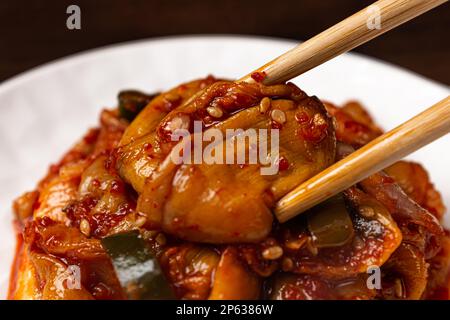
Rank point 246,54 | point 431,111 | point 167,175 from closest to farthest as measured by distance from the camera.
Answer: point 431,111 < point 167,175 < point 246,54

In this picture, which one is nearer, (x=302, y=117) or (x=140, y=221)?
(x=140, y=221)

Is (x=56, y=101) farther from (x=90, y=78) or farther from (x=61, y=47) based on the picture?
(x=61, y=47)

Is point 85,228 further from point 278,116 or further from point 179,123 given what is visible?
point 278,116

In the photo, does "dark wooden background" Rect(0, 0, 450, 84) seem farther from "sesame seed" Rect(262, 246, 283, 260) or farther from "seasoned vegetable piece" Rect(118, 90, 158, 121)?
"sesame seed" Rect(262, 246, 283, 260)

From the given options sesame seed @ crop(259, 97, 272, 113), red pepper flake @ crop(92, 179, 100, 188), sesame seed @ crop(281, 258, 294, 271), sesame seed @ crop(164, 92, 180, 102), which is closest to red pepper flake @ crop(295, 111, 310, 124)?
sesame seed @ crop(259, 97, 272, 113)

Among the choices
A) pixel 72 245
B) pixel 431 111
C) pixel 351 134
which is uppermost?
pixel 431 111

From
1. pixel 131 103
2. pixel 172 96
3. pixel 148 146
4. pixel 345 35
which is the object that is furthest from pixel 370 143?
pixel 131 103

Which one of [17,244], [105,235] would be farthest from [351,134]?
[17,244]
